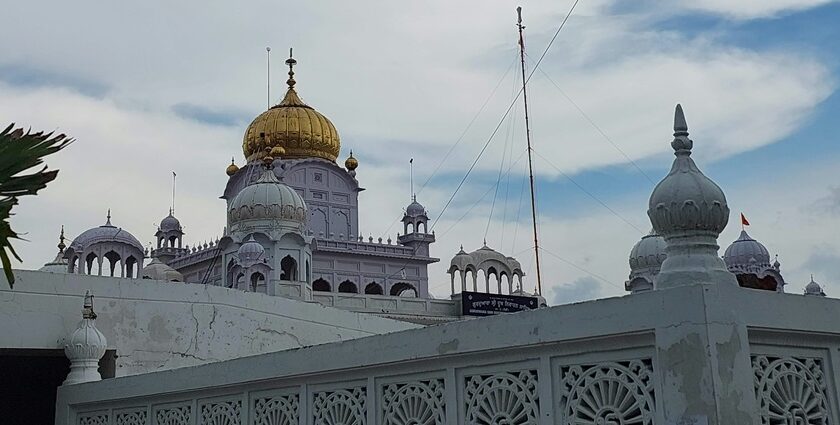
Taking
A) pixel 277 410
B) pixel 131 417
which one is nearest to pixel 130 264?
pixel 131 417

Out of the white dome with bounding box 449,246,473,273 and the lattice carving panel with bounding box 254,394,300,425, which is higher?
the white dome with bounding box 449,246,473,273

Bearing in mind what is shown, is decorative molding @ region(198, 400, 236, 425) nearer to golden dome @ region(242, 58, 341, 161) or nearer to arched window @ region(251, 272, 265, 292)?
arched window @ region(251, 272, 265, 292)

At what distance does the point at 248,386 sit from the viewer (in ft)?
29.3

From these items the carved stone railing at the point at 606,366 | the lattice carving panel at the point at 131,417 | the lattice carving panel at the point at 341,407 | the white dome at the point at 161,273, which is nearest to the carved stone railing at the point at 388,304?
the white dome at the point at 161,273

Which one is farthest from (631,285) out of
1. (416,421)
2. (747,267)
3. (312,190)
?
(416,421)

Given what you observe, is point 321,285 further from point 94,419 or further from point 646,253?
point 94,419

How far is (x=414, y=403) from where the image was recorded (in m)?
7.09

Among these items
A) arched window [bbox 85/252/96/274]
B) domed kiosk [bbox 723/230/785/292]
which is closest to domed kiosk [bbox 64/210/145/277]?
arched window [bbox 85/252/96/274]

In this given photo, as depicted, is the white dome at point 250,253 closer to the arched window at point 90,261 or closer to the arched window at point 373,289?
the arched window at point 90,261

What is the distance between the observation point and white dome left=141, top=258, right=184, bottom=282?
138 feet

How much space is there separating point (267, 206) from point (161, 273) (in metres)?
10.3

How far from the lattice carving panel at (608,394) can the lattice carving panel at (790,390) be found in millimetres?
567

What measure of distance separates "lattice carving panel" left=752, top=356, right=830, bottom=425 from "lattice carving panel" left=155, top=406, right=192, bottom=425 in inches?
235

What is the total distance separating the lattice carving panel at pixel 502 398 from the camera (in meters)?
6.12
